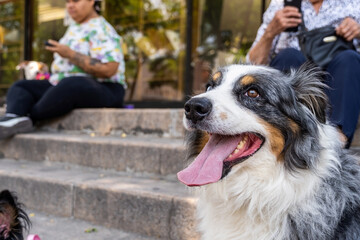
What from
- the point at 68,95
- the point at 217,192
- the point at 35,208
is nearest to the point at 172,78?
the point at 68,95

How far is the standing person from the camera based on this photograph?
2686 millimetres

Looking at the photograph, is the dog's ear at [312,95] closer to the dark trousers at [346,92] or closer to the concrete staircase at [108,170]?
the dark trousers at [346,92]

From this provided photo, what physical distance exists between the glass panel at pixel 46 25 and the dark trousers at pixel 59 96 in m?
4.37

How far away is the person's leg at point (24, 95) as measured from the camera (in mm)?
4750

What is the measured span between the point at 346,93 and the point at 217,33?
16.4 ft

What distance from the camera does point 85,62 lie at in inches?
180

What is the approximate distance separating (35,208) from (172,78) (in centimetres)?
442

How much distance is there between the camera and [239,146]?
2.02 metres

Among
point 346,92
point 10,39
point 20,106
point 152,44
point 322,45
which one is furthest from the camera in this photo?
point 10,39

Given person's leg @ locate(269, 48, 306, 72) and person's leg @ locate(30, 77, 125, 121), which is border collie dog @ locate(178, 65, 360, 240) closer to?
person's leg @ locate(269, 48, 306, 72)

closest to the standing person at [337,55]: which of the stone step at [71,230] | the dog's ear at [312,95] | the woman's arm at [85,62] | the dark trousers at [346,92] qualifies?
the dark trousers at [346,92]

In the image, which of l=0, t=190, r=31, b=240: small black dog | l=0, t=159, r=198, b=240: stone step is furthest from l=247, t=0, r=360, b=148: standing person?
l=0, t=190, r=31, b=240: small black dog

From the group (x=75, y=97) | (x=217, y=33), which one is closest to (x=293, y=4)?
(x=75, y=97)

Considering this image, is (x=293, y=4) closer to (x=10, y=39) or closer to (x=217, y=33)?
(x=217, y=33)
